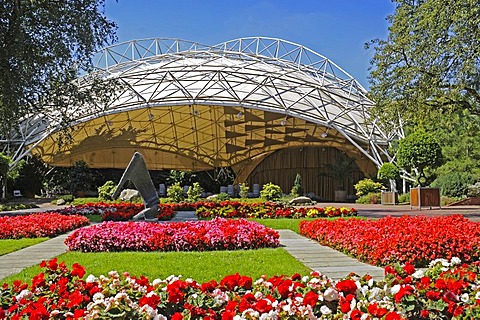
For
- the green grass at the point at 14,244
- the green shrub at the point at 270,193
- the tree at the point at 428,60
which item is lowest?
the green grass at the point at 14,244

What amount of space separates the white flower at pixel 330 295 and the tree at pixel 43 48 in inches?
585

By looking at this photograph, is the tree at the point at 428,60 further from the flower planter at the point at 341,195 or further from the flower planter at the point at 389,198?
the flower planter at the point at 341,195

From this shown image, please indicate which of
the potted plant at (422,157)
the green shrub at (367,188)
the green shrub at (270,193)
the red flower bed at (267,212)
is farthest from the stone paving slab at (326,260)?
the green shrub at (367,188)

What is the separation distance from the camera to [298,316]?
12.2 feet

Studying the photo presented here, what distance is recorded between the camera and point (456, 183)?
99.1 feet

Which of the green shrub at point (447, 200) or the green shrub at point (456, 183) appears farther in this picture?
the green shrub at point (456, 183)

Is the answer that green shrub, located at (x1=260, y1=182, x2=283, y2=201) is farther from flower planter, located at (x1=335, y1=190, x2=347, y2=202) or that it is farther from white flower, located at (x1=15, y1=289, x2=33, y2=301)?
white flower, located at (x1=15, y1=289, x2=33, y2=301)

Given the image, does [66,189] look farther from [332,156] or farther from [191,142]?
[332,156]

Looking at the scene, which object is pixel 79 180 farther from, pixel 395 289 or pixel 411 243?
pixel 395 289

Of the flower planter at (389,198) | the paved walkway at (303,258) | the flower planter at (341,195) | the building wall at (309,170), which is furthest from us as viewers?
the building wall at (309,170)

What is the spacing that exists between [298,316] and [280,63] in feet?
137

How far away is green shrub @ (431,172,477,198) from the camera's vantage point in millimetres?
29922

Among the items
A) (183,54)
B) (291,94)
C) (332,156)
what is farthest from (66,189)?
(332,156)

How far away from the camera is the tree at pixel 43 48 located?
1606 cm
